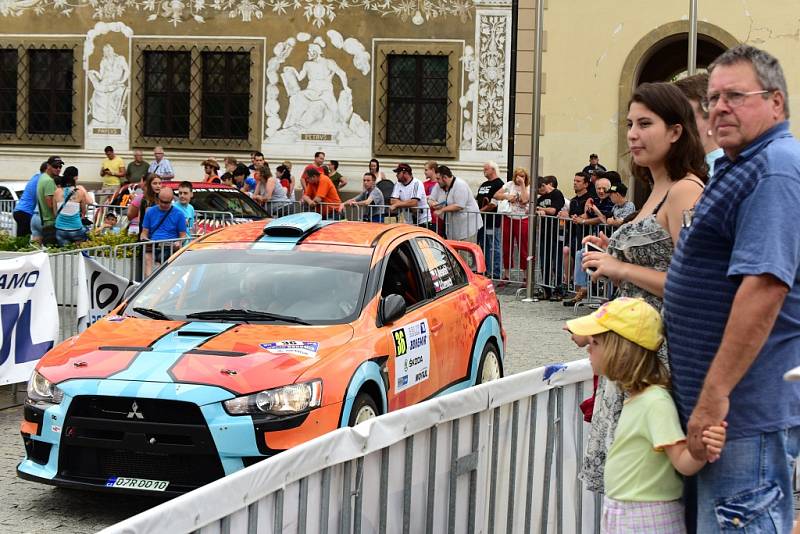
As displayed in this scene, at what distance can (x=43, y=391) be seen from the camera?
7.41m

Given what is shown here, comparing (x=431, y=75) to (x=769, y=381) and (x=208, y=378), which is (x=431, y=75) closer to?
(x=208, y=378)

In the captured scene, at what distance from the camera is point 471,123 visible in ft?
97.5

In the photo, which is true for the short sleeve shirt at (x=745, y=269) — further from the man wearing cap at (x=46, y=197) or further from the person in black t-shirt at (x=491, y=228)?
the man wearing cap at (x=46, y=197)

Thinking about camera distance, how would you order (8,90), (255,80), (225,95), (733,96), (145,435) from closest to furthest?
(733,96) < (145,435) < (255,80) < (225,95) < (8,90)

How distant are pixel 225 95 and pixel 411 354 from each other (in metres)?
23.4

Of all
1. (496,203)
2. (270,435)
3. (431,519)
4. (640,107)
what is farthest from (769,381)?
(496,203)

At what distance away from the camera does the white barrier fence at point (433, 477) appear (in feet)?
11.7

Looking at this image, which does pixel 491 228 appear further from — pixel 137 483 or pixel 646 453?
pixel 646 453

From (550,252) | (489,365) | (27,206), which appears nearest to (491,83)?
(550,252)

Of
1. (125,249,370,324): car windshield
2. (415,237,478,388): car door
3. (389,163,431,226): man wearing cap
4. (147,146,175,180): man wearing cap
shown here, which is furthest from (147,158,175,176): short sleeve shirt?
(125,249,370,324): car windshield

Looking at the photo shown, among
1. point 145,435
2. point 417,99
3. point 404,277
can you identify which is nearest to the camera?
point 145,435

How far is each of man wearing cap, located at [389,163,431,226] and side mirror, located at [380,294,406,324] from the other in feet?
43.0

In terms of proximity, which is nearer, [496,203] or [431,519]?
[431,519]

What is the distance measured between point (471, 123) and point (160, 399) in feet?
76.3
